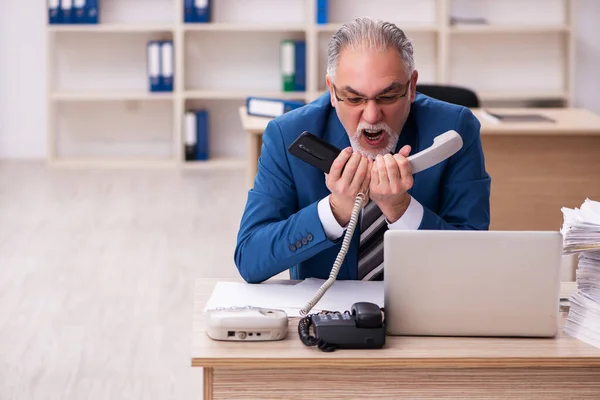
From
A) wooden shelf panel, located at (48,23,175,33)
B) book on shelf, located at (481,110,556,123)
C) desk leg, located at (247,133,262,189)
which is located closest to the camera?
desk leg, located at (247,133,262,189)

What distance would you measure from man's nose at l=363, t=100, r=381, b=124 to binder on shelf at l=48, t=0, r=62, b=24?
490 cm

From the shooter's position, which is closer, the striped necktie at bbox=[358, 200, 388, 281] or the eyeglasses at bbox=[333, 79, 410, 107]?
the eyeglasses at bbox=[333, 79, 410, 107]

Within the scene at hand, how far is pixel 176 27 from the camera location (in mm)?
6340

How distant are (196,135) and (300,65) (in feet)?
2.81

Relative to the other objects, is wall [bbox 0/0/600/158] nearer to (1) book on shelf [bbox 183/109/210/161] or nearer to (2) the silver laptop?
(1) book on shelf [bbox 183/109/210/161]

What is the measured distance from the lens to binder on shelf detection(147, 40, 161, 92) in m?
6.35

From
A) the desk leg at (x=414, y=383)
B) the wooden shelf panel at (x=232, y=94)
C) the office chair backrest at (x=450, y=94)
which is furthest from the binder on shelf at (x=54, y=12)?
the desk leg at (x=414, y=383)

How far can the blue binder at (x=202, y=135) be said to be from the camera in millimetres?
6500

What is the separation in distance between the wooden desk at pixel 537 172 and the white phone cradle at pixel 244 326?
2.50 metres

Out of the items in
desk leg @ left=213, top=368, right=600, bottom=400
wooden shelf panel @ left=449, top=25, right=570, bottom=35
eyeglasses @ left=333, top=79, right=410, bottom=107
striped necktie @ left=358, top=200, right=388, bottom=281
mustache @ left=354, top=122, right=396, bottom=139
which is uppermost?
wooden shelf panel @ left=449, top=25, right=570, bottom=35

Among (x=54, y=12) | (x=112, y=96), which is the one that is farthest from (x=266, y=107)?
(x=54, y=12)

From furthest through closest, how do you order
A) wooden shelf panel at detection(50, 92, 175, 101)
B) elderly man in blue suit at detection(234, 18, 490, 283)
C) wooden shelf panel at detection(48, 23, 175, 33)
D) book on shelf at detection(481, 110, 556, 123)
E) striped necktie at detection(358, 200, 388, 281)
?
1. wooden shelf panel at detection(50, 92, 175, 101)
2. wooden shelf panel at detection(48, 23, 175, 33)
3. book on shelf at detection(481, 110, 556, 123)
4. striped necktie at detection(358, 200, 388, 281)
5. elderly man in blue suit at detection(234, 18, 490, 283)

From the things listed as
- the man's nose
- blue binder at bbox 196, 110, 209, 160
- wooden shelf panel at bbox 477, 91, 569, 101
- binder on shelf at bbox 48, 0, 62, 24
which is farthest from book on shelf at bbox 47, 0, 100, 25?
the man's nose

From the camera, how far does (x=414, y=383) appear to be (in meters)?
1.50
